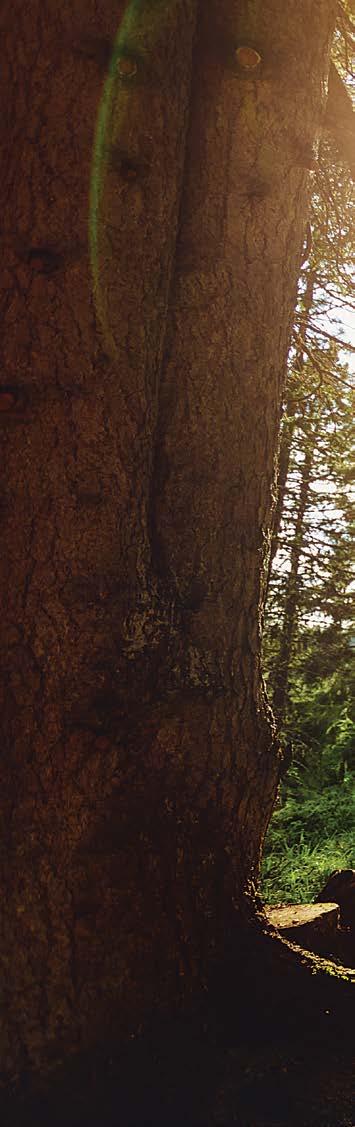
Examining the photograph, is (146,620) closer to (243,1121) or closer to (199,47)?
(243,1121)

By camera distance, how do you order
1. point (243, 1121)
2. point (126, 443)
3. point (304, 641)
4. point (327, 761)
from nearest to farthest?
point (243, 1121)
point (126, 443)
point (327, 761)
point (304, 641)

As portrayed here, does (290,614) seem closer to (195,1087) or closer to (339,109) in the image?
Result: (339,109)

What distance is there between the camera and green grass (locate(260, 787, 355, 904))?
7176 mm

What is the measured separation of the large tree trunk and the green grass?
4619mm

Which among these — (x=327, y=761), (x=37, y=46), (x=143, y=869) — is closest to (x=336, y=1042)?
(x=143, y=869)

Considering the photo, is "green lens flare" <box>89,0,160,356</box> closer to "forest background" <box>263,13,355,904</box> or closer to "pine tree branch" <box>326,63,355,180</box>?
"pine tree branch" <box>326,63,355,180</box>

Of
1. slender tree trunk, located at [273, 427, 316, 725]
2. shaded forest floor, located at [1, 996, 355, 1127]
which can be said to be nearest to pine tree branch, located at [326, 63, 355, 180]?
shaded forest floor, located at [1, 996, 355, 1127]

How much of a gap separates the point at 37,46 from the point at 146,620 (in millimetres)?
1641

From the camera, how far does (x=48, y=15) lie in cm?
250

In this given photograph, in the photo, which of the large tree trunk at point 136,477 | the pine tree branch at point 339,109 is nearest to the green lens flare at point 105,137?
the large tree trunk at point 136,477

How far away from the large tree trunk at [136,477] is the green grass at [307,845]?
15.2 ft

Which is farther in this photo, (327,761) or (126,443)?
(327,761)

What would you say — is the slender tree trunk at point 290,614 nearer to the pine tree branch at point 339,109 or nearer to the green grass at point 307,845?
the green grass at point 307,845

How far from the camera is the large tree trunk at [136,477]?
2.32 metres
